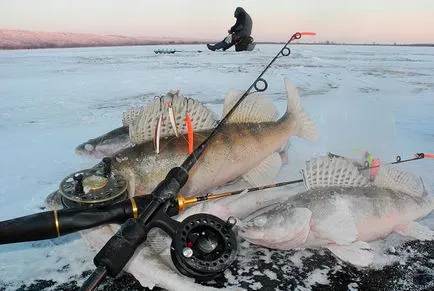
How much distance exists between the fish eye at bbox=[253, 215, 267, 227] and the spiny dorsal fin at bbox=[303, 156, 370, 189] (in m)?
0.51

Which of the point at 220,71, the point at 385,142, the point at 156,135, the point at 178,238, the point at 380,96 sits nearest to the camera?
the point at 178,238

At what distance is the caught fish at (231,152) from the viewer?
2.75 metres

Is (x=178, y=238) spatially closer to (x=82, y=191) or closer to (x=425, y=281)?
(x=82, y=191)

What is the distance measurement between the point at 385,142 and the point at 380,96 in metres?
3.75

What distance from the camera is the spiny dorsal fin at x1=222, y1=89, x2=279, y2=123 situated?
3.29m

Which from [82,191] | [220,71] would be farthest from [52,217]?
[220,71]

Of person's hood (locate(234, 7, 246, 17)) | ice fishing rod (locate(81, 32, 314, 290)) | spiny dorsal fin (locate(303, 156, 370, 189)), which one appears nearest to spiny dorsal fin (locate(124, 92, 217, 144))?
ice fishing rod (locate(81, 32, 314, 290))

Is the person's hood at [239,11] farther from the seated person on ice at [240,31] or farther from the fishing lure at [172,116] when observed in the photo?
the fishing lure at [172,116]

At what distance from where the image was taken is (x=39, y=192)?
3.24 metres

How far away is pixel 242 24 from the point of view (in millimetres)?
10789

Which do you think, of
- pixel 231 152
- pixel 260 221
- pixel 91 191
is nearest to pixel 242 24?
pixel 231 152

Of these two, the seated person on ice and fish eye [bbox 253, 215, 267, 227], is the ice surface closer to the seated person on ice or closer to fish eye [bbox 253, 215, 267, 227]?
fish eye [bbox 253, 215, 267, 227]

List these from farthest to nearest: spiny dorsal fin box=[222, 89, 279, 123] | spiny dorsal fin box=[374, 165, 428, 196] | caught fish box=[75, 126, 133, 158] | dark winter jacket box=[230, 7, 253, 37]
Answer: dark winter jacket box=[230, 7, 253, 37] < caught fish box=[75, 126, 133, 158] < spiny dorsal fin box=[222, 89, 279, 123] < spiny dorsal fin box=[374, 165, 428, 196]

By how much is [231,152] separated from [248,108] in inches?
18.6
